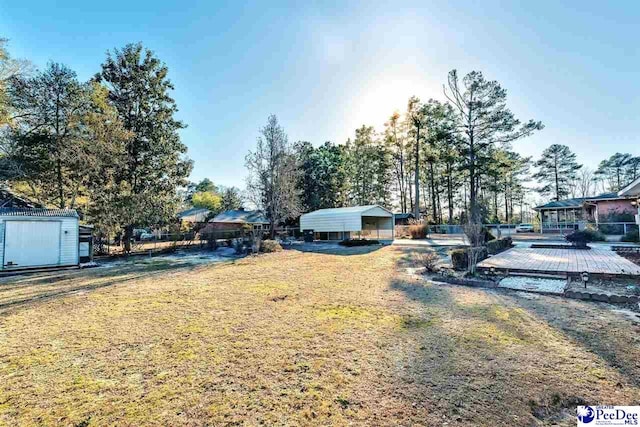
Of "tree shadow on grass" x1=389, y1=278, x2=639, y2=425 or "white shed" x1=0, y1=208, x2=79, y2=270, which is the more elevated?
"white shed" x1=0, y1=208, x2=79, y2=270

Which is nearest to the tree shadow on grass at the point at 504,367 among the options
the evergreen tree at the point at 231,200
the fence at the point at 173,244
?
the fence at the point at 173,244

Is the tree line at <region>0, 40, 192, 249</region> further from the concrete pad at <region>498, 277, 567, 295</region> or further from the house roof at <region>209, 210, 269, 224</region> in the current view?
the concrete pad at <region>498, 277, 567, 295</region>

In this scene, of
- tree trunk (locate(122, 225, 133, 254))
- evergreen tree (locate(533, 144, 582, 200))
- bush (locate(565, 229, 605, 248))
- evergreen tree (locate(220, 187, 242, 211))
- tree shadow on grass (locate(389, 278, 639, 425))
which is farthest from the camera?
evergreen tree (locate(220, 187, 242, 211))

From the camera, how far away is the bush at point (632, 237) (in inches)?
591

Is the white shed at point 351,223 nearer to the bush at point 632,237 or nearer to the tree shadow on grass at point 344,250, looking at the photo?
the tree shadow on grass at point 344,250

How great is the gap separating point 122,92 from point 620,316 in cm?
2302

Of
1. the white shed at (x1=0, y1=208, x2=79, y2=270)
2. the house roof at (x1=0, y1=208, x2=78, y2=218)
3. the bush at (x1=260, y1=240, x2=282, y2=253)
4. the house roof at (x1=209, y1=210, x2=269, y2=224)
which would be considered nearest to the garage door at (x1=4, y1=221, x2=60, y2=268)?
the white shed at (x1=0, y1=208, x2=79, y2=270)

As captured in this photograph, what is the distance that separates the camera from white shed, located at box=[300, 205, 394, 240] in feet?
68.2

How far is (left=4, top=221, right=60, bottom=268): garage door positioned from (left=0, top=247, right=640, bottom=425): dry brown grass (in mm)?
6647

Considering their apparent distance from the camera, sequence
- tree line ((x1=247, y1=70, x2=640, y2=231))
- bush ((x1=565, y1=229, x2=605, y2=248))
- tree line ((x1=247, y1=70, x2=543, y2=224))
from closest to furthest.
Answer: bush ((x1=565, y1=229, x2=605, y2=248)) < tree line ((x1=247, y1=70, x2=543, y2=224)) < tree line ((x1=247, y1=70, x2=640, y2=231))

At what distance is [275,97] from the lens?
46.6ft

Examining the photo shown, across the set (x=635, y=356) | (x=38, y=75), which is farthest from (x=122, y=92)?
(x=635, y=356)

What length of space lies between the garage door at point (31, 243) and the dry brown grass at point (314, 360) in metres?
6.65

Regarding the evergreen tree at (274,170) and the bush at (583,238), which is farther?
the evergreen tree at (274,170)
